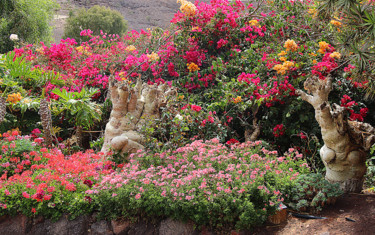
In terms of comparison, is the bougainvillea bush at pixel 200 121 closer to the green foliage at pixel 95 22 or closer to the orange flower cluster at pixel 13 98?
the orange flower cluster at pixel 13 98

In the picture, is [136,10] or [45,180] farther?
[136,10]

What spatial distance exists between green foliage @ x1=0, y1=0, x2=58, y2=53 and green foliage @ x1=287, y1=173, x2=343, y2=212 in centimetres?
1178

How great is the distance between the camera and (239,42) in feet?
23.7

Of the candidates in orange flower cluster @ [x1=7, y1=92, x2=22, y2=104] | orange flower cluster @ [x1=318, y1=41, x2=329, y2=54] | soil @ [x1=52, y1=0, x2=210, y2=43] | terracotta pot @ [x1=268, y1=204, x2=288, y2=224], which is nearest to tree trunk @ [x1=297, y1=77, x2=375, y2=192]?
terracotta pot @ [x1=268, y1=204, x2=288, y2=224]

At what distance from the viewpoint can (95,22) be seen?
61.4 ft

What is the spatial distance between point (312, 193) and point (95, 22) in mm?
17284

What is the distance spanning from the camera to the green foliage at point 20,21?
12891mm

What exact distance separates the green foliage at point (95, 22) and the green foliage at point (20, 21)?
386 cm

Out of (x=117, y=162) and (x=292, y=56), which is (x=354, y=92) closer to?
(x=292, y=56)

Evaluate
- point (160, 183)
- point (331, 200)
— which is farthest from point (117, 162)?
point (331, 200)

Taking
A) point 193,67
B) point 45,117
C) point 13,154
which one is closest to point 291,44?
point 193,67

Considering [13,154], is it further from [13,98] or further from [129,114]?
[129,114]

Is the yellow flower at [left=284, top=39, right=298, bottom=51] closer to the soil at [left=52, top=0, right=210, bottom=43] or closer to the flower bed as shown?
the flower bed

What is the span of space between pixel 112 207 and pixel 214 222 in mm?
1111
